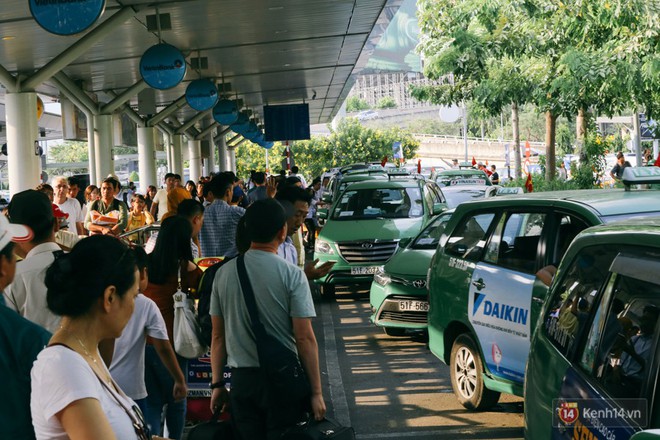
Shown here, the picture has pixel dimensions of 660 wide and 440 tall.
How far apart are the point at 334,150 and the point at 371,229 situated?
78.9m

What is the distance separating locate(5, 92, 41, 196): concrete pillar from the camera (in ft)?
61.8

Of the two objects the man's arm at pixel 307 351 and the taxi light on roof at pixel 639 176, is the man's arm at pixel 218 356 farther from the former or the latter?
the taxi light on roof at pixel 639 176

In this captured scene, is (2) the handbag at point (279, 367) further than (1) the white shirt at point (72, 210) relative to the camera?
No

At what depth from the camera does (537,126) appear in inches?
5123

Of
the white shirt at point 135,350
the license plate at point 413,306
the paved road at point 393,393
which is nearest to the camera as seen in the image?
the white shirt at point 135,350

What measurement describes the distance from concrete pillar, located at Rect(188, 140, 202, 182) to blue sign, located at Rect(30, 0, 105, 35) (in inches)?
1344

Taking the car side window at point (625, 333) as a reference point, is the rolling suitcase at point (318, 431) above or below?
below

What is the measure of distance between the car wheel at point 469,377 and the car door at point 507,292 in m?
0.26

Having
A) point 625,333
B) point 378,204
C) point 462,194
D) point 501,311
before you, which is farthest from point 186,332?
point 462,194

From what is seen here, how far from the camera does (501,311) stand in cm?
749

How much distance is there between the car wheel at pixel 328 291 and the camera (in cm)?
1567

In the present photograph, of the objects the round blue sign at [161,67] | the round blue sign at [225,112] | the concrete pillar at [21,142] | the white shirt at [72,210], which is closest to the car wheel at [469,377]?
the white shirt at [72,210]

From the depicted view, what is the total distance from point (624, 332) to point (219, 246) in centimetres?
720

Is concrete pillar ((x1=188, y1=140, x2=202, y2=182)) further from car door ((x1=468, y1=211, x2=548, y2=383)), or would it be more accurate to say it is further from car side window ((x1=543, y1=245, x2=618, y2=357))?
car side window ((x1=543, y1=245, x2=618, y2=357))
